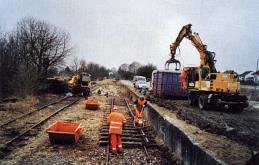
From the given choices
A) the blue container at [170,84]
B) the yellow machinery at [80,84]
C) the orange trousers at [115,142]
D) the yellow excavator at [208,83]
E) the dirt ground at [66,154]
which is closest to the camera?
the dirt ground at [66,154]

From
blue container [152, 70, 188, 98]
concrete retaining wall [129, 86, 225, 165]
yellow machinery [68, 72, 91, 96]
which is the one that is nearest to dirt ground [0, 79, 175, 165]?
concrete retaining wall [129, 86, 225, 165]

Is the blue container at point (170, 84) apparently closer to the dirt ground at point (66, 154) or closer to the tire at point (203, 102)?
the tire at point (203, 102)

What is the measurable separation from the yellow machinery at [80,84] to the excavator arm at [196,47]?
11389mm

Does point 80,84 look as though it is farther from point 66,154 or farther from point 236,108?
point 66,154

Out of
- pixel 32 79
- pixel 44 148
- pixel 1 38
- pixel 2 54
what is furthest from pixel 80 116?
pixel 1 38

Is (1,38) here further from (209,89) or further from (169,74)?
(209,89)

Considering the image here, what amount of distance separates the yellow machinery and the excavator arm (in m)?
11.4

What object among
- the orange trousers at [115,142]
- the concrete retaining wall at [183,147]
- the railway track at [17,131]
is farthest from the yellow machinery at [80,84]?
the orange trousers at [115,142]

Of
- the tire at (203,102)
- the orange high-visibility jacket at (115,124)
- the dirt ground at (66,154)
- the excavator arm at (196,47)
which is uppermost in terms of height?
the excavator arm at (196,47)

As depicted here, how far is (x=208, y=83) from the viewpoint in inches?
734

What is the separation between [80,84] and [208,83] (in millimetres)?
16791

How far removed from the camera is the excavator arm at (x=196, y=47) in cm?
2028

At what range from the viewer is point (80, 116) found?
17.4 metres

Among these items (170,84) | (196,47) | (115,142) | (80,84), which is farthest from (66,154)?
(80,84)
